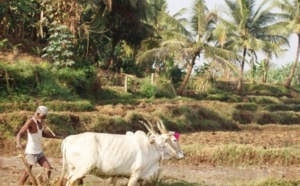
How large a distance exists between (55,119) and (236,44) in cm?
2048

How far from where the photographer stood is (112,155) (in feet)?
20.5

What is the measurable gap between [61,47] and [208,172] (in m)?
11.5

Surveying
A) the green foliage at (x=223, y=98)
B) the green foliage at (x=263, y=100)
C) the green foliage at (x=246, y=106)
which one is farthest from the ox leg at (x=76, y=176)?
the green foliage at (x=263, y=100)

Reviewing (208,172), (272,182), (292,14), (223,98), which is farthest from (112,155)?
(292,14)

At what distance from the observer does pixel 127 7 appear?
27.2 m

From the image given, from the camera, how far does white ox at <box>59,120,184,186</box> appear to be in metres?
6.13

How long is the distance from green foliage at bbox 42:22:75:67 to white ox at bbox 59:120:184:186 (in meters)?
14.1

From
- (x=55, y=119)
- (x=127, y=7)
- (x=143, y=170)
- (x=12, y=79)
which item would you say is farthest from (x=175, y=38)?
(x=143, y=170)

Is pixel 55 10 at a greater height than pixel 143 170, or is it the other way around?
pixel 55 10

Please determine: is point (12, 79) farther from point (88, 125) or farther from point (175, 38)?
point (175, 38)

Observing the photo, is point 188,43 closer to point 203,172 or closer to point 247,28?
point 247,28

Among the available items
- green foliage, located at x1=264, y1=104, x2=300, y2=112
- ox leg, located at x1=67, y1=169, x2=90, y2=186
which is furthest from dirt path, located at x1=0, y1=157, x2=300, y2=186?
green foliage, located at x1=264, y1=104, x2=300, y2=112

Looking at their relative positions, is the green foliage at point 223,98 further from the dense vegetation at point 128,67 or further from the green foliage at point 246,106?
the green foliage at point 246,106

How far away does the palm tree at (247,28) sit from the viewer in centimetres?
3203
